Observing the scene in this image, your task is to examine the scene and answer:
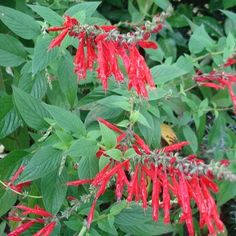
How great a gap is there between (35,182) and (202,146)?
0.90 meters

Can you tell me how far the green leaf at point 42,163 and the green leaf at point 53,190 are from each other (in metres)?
0.07

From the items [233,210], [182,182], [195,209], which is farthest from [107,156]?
[233,210]

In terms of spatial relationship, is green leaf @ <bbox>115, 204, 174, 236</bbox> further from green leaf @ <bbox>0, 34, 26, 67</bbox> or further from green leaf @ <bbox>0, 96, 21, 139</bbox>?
green leaf @ <bbox>0, 34, 26, 67</bbox>

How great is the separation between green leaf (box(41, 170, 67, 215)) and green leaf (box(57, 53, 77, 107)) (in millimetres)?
189

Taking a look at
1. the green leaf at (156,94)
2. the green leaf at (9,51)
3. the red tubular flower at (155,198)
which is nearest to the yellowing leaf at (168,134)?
the green leaf at (156,94)

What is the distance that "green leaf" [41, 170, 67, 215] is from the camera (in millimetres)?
1179

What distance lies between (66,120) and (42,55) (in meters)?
0.16

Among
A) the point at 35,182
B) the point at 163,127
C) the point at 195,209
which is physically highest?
the point at 35,182

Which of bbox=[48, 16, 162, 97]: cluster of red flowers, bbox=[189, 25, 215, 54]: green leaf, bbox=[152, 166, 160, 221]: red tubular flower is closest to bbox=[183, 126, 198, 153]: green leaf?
bbox=[189, 25, 215, 54]: green leaf

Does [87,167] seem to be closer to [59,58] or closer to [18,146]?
[59,58]

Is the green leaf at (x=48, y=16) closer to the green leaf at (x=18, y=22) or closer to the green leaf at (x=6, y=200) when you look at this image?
the green leaf at (x=18, y=22)

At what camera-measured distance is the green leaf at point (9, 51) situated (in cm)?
128

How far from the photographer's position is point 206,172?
827mm

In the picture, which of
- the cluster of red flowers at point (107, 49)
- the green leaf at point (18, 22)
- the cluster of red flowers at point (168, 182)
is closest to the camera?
the cluster of red flowers at point (168, 182)
